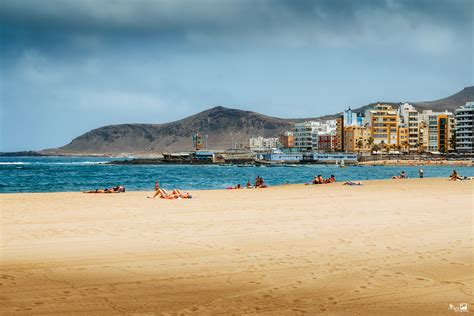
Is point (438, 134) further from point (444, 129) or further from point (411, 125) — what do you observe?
point (411, 125)

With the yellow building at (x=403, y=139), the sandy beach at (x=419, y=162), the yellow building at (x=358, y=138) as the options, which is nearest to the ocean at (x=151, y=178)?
the sandy beach at (x=419, y=162)

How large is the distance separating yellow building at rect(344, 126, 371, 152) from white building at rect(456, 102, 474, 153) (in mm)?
29304

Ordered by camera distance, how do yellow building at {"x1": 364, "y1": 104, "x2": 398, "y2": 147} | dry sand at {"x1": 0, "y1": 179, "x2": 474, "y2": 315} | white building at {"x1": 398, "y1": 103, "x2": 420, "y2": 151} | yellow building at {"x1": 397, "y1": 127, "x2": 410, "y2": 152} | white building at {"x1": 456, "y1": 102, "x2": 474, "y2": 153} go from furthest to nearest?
white building at {"x1": 398, "y1": 103, "x2": 420, "y2": 151}
yellow building at {"x1": 397, "y1": 127, "x2": 410, "y2": 152}
yellow building at {"x1": 364, "y1": 104, "x2": 398, "y2": 147}
white building at {"x1": 456, "y1": 102, "x2": 474, "y2": 153}
dry sand at {"x1": 0, "y1": 179, "x2": 474, "y2": 315}

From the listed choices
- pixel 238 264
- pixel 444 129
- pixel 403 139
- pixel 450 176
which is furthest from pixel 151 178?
pixel 444 129

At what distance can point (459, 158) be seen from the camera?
15988cm

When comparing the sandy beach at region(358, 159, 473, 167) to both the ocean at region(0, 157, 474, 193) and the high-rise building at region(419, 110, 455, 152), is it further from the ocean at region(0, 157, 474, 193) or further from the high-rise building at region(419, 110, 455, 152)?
the ocean at region(0, 157, 474, 193)

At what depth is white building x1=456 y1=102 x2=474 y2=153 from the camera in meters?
170

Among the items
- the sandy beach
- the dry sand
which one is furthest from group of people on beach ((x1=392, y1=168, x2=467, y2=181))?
the sandy beach

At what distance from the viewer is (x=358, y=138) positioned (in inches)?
7333

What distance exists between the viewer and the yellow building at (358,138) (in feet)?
606

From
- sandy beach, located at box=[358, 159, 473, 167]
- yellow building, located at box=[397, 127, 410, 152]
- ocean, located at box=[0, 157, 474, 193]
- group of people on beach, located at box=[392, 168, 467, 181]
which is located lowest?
sandy beach, located at box=[358, 159, 473, 167]

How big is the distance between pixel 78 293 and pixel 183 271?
1.90 metres

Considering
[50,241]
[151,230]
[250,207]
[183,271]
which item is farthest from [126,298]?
[250,207]

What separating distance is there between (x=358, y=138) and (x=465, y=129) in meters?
35.0
